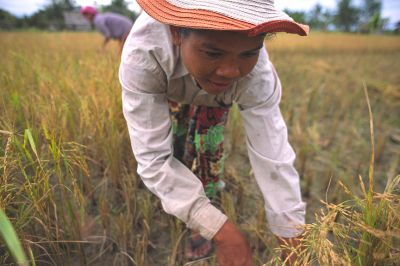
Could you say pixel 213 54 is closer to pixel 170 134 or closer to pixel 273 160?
pixel 170 134

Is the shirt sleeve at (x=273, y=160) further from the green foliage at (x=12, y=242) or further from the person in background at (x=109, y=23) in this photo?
the person in background at (x=109, y=23)

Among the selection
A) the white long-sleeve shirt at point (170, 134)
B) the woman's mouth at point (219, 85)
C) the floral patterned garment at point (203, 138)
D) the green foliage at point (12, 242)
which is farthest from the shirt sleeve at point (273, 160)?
the green foliage at point (12, 242)

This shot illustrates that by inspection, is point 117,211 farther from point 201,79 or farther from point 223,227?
point 201,79

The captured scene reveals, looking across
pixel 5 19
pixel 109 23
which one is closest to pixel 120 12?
pixel 5 19

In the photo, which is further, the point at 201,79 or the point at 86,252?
the point at 86,252

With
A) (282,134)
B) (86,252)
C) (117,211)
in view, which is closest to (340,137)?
(282,134)

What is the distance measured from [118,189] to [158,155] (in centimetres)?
59

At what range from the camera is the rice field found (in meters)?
0.61

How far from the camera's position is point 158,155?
846mm

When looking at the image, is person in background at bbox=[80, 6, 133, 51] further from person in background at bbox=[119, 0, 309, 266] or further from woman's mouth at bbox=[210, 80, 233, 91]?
woman's mouth at bbox=[210, 80, 233, 91]

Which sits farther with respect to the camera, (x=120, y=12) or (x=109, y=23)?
(x=120, y=12)

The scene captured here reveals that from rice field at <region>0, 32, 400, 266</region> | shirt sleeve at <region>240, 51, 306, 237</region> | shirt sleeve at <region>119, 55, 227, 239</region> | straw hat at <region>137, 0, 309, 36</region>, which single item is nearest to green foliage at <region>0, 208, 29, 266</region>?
rice field at <region>0, 32, 400, 266</region>

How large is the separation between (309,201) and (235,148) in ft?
2.01

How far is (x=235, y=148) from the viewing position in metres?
1.96
